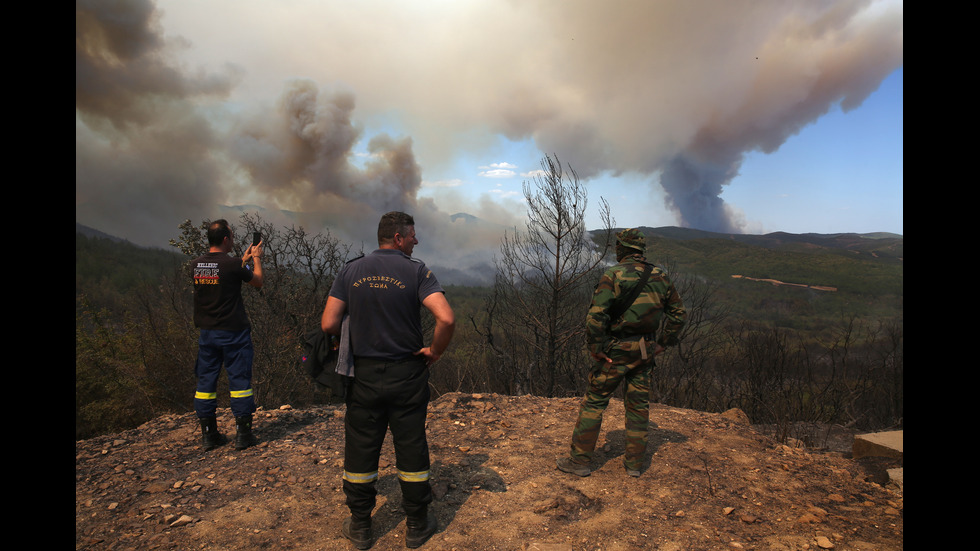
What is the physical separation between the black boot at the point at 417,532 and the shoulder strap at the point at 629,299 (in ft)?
7.16

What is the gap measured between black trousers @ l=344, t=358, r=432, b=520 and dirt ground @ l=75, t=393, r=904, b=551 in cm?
36

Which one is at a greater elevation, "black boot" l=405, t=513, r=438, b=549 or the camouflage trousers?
the camouflage trousers

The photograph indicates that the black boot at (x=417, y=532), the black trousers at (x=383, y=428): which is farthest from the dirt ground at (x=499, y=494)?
the black trousers at (x=383, y=428)

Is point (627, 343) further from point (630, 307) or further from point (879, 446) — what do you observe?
point (879, 446)

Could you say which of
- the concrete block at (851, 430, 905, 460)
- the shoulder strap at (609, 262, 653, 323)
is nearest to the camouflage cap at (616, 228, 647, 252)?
the shoulder strap at (609, 262, 653, 323)

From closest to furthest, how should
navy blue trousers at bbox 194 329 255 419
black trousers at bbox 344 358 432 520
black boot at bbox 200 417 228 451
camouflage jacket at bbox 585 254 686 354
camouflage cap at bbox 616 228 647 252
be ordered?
black trousers at bbox 344 358 432 520, camouflage jacket at bbox 585 254 686 354, camouflage cap at bbox 616 228 647 252, navy blue trousers at bbox 194 329 255 419, black boot at bbox 200 417 228 451

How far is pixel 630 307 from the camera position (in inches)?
150

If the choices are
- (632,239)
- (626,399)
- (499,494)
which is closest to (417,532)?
(499,494)

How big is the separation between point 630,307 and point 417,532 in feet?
7.87

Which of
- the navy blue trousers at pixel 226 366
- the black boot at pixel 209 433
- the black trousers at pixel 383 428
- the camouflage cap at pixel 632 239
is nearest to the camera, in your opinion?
the black trousers at pixel 383 428

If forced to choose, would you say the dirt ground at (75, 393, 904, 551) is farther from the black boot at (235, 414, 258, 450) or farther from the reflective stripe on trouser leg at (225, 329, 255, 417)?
the reflective stripe on trouser leg at (225, 329, 255, 417)

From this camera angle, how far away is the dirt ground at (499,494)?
301cm

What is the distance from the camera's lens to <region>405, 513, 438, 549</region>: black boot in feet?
9.48

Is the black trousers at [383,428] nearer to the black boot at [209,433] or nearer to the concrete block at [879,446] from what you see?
the black boot at [209,433]
